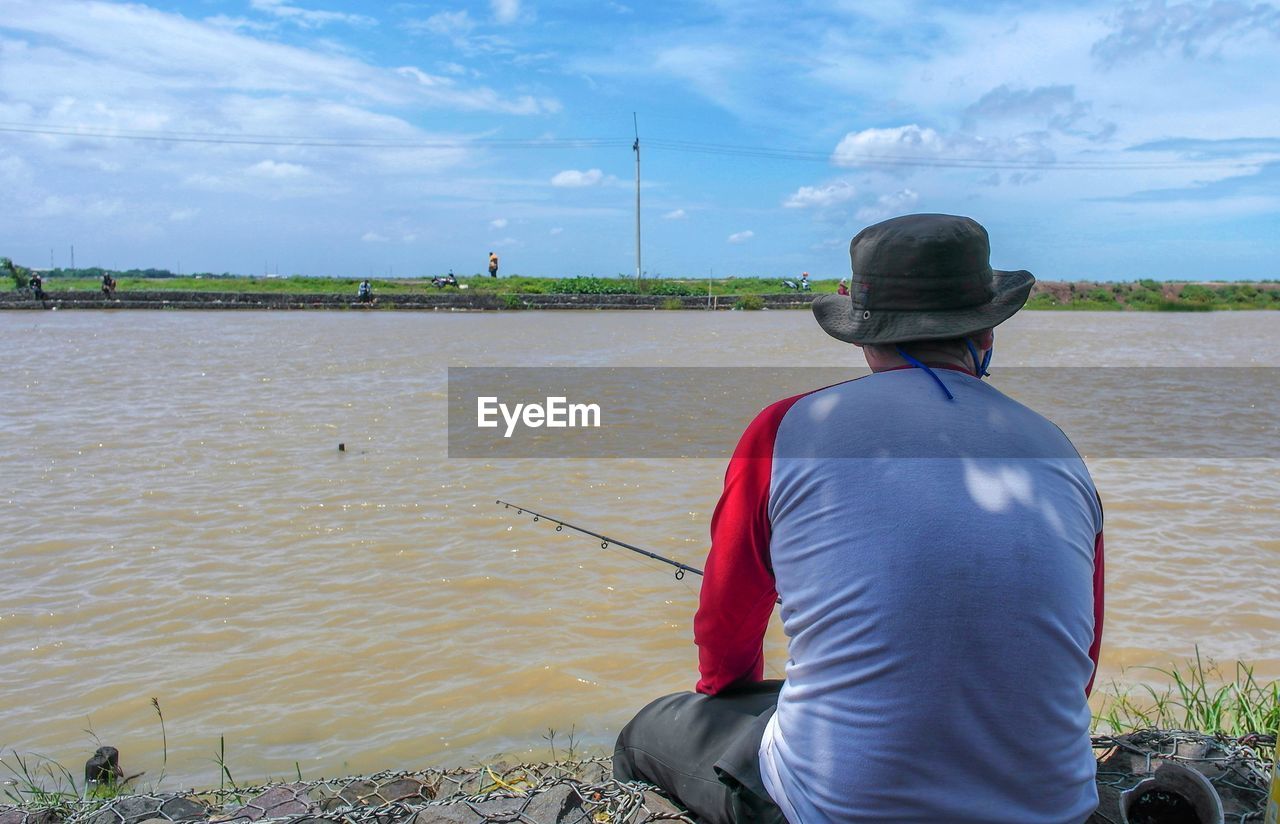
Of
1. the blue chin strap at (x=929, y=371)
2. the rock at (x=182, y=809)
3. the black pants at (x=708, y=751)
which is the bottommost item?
the rock at (x=182, y=809)

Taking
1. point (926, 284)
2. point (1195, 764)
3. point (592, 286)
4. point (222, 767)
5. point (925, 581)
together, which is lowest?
point (222, 767)

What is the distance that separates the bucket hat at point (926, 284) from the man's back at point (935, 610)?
0.65 ft

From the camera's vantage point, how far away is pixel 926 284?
179cm

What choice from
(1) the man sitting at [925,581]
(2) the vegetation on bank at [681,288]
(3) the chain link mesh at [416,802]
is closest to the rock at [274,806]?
(3) the chain link mesh at [416,802]

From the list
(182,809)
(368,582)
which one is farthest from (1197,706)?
(368,582)

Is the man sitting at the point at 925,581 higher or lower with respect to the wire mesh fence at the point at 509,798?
higher

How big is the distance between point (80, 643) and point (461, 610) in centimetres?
172

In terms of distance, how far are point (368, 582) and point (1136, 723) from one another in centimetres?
367

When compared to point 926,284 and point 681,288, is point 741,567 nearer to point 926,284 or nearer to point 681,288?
point 926,284

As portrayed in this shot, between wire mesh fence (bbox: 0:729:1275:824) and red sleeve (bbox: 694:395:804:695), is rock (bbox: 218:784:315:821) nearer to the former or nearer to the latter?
wire mesh fence (bbox: 0:729:1275:824)

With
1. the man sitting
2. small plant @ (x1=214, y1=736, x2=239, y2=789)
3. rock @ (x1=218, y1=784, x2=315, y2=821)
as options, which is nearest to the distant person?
small plant @ (x1=214, y1=736, x2=239, y2=789)

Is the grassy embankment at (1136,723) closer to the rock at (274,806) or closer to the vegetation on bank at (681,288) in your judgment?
the rock at (274,806)

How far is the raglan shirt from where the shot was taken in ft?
4.73

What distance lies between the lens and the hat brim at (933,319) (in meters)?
1.74
